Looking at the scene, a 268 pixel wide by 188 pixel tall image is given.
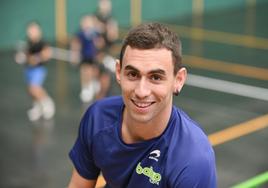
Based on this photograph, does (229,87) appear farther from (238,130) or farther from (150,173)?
(150,173)

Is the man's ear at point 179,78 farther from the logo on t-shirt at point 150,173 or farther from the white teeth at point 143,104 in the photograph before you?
the logo on t-shirt at point 150,173

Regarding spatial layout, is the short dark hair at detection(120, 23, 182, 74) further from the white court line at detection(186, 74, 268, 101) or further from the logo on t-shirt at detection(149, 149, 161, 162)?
the white court line at detection(186, 74, 268, 101)

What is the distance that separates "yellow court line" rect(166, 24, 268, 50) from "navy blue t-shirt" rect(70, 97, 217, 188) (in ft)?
49.0

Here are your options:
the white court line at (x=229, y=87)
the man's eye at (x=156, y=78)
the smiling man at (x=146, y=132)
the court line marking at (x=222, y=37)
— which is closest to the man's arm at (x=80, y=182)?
the smiling man at (x=146, y=132)

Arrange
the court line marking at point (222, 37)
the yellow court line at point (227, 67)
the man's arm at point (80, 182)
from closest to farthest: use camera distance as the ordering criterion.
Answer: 1. the man's arm at point (80, 182)
2. the yellow court line at point (227, 67)
3. the court line marking at point (222, 37)

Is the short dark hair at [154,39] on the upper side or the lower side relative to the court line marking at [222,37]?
upper

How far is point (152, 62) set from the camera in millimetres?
2789

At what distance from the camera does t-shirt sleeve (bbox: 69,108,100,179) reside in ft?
11.0

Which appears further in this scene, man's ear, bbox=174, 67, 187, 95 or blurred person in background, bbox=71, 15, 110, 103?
blurred person in background, bbox=71, 15, 110, 103

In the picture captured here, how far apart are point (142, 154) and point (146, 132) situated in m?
0.14

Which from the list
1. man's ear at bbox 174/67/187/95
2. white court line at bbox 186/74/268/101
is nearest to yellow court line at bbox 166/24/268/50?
white court line at bbox 186/74/268/101

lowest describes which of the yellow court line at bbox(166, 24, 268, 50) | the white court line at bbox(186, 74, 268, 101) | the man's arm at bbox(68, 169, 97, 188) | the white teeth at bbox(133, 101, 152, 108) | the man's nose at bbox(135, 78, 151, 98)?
the white court line at bbox(186, 74, 268, 101)

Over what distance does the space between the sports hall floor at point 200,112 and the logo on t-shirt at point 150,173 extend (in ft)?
2.14

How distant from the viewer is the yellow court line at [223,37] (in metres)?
18.2
